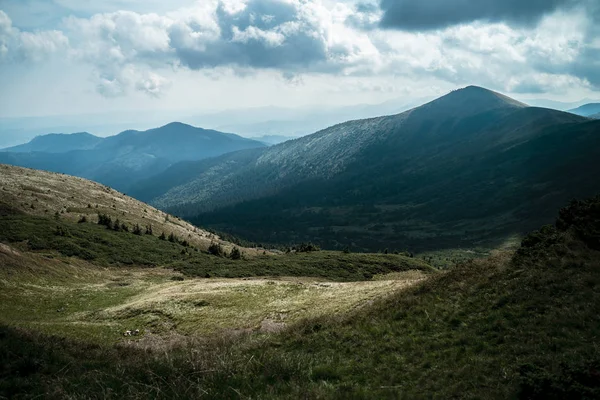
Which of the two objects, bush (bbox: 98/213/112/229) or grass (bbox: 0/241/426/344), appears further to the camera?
bush (bbox: 98/213/112/229)

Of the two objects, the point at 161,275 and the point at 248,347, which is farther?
the point at 161,275

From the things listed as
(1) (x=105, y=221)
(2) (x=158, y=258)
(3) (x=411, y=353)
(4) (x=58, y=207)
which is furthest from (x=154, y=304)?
(4) (x=58, y=207)

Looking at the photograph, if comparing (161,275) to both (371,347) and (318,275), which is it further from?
(371,347)

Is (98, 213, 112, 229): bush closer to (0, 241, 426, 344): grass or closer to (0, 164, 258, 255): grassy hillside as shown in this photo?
(0, 164, 258, 255): grassy hillside

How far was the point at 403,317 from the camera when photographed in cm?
2100

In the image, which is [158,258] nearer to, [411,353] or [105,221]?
[105,221]

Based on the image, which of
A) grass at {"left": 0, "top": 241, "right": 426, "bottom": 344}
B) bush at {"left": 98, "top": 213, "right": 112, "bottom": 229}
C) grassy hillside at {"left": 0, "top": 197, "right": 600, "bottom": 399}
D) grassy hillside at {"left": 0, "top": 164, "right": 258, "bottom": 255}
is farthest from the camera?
bush at {"left": 98, "top": 213, "right": 112, "bottom": 229}

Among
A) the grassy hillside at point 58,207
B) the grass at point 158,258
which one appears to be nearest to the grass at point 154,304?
the grass at point 158,258

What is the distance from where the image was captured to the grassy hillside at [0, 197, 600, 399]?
11930mm

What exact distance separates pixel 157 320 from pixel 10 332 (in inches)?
730

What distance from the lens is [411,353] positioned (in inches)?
631

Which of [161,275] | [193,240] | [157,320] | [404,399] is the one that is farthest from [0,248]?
[193,240]

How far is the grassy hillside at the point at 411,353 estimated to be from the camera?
39.1ft

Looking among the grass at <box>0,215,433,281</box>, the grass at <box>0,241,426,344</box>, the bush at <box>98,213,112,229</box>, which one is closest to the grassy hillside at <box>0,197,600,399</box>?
the grass at <box>0,241,426,344</box>
